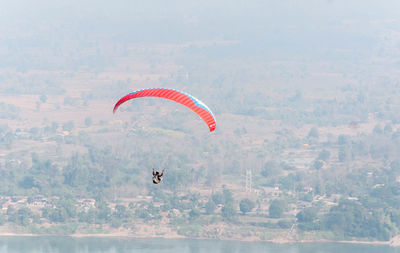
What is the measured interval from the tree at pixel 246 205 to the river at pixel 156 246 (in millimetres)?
5414

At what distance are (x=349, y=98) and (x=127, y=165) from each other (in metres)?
48.6

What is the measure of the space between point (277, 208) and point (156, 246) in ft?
37.3

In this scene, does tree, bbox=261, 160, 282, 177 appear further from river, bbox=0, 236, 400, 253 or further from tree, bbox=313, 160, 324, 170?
river, bbox=0, 236, 400, 253

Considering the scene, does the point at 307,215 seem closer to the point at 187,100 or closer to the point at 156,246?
the point at 156,246

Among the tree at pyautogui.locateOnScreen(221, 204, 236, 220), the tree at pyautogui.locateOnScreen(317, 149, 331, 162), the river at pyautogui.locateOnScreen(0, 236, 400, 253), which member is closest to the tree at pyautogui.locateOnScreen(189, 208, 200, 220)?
the tree at pyautogui.locateOnScreen(221, 204, 236, 220)

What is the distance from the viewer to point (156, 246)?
2549 inches

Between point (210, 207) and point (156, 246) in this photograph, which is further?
point (210, 207)

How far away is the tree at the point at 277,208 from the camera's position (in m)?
71.1

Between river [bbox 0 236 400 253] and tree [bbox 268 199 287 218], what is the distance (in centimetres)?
497

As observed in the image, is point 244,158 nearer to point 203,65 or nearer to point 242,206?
point 242,206

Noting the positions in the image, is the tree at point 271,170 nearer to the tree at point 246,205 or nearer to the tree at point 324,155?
the tree at point 324,155

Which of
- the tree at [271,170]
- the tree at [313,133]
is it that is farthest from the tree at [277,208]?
the tree at [313,133]

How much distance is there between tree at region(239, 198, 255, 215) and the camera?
7200cm


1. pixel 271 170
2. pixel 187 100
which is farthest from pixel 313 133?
pixel 187 100
